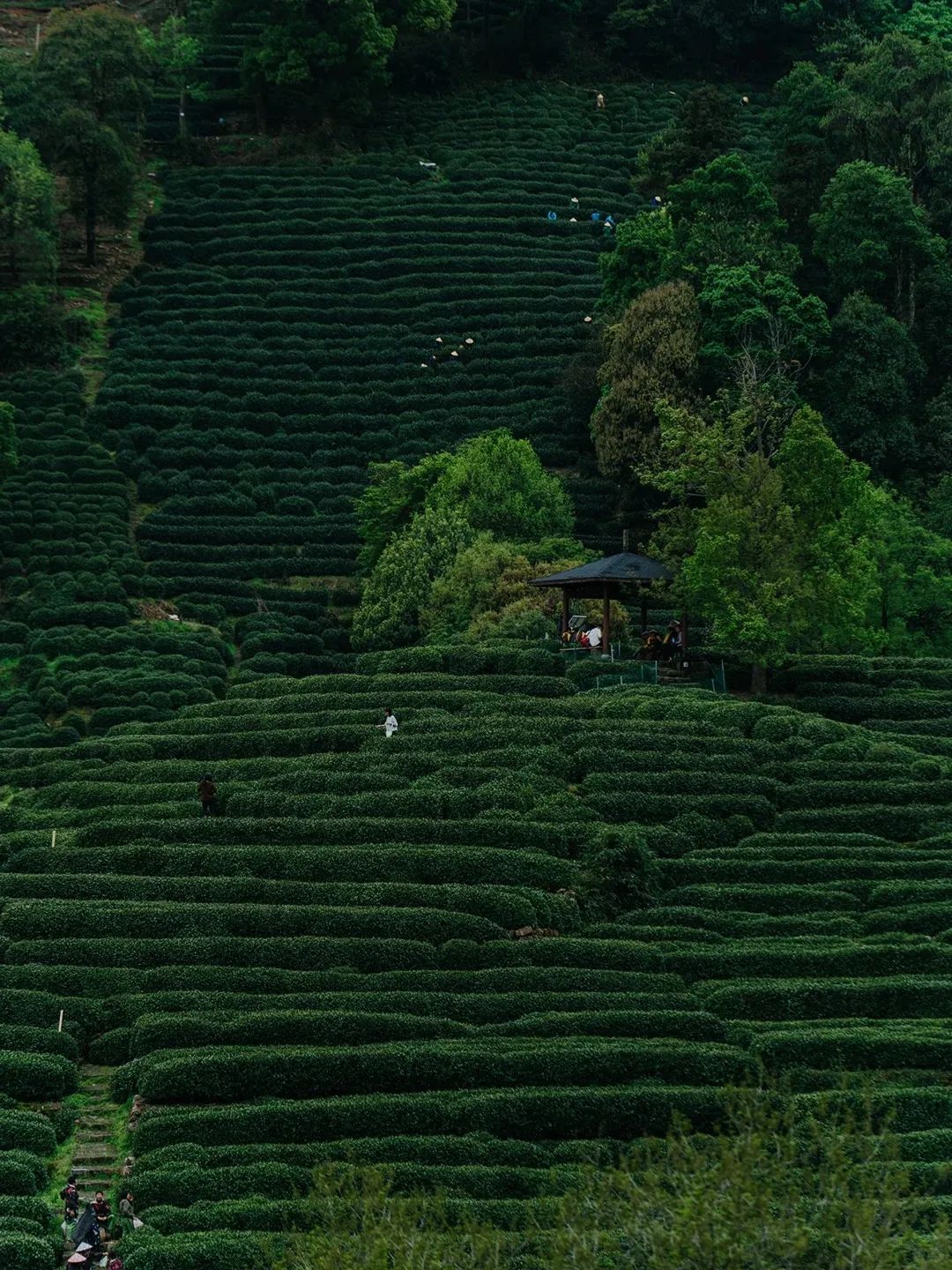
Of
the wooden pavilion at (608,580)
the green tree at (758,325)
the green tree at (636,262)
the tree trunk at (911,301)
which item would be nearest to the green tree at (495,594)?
the wooden pavilion at (608,580)

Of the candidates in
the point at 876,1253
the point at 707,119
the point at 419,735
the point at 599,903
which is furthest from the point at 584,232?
the point at 876,1253

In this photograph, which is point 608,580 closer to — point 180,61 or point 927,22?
point 180,61

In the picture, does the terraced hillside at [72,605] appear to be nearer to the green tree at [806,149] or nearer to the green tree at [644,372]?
the green tree at [644,372]

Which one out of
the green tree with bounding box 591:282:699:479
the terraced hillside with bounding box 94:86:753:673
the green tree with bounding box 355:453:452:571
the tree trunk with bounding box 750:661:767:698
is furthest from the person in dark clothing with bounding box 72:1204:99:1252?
the green tree with bounding box 591:282:699:479

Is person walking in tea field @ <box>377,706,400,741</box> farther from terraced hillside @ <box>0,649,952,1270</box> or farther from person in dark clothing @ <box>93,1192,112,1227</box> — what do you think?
person in dark clothing @ <box>93,1192,112,1227</box>

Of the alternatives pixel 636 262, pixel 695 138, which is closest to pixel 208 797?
pixel 636 262

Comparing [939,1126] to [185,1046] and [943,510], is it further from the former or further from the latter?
[943,510]

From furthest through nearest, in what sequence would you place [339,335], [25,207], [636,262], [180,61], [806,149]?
1. [180,61]
2. [339,335]
3. [806,149]
4. [25,207]
5. [636,262]
